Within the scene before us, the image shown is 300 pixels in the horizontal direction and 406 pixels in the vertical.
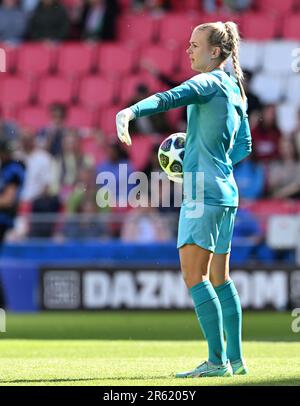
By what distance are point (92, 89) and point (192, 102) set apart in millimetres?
12516

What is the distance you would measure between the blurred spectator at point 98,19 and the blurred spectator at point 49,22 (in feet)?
0.97

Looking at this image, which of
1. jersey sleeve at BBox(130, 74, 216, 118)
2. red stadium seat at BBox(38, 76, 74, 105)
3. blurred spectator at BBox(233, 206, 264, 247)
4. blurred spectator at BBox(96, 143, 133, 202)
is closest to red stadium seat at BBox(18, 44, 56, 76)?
red stadium seat at BBox(38, 76, 74, 105)

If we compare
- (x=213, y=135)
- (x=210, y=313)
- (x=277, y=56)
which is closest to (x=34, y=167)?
(x=277, y=56)

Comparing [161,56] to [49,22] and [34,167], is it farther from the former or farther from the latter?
[34,167]

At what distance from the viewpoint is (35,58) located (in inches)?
794

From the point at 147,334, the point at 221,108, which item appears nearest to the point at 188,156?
the point at 221,108

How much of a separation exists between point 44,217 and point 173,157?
7.14 m

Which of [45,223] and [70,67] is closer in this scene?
[45,223]

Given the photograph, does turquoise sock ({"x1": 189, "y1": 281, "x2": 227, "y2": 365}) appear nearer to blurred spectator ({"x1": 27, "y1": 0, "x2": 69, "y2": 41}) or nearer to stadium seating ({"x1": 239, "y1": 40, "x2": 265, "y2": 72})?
stadium seating ({"x1": 239, "y1": 40, "x2": 265, "y2": 72})

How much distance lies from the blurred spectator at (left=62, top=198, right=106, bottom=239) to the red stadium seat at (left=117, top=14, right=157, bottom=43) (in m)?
5.97

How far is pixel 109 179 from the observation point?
47.7 ft

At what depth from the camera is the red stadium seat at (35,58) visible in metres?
20.0

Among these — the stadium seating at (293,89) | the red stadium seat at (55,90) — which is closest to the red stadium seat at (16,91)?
the red stadium seat at (55,90)

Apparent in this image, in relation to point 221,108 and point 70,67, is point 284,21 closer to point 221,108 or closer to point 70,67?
point 70,67
